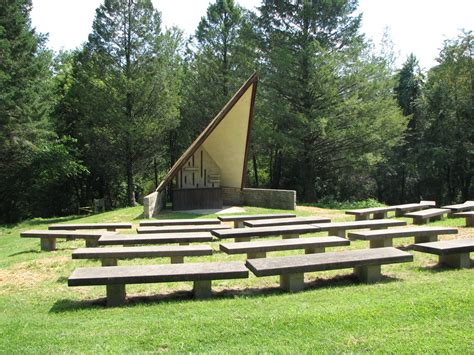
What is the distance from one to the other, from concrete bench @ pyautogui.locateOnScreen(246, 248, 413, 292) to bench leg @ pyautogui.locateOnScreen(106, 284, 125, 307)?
5.15 feet

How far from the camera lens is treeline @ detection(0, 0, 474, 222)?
19250mm

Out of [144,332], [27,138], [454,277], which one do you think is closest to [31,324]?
[144,332]

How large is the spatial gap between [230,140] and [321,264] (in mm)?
11868

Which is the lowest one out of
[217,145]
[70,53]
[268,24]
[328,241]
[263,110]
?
[328,241]

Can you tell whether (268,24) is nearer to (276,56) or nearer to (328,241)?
(276,56)

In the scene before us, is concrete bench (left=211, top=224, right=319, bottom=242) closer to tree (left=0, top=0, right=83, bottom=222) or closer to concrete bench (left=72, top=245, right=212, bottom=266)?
concrete bench (left=72, top=245, right=212, bottom=266)

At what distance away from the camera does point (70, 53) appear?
34.3m

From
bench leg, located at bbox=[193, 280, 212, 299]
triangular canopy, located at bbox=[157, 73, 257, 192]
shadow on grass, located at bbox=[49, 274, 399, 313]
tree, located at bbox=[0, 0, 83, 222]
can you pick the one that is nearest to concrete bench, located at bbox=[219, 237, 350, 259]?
shadow on grass, located at bbox=[49, 274, 399, 313]

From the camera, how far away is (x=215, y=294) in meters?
4.88

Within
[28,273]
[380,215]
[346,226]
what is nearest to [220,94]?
[380,215]

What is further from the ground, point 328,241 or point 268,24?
point 268,24

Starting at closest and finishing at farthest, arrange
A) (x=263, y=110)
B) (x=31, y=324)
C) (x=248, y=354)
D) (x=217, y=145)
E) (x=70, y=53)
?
(x=248, y=354), (x=31, y=324), (x=217, y=145), (x=263, y=110), (x=70, y=53)

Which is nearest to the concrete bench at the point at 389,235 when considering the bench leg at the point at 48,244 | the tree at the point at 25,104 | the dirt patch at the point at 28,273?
the dirt patch at the point at 28,273

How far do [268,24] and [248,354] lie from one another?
20.6 meters
